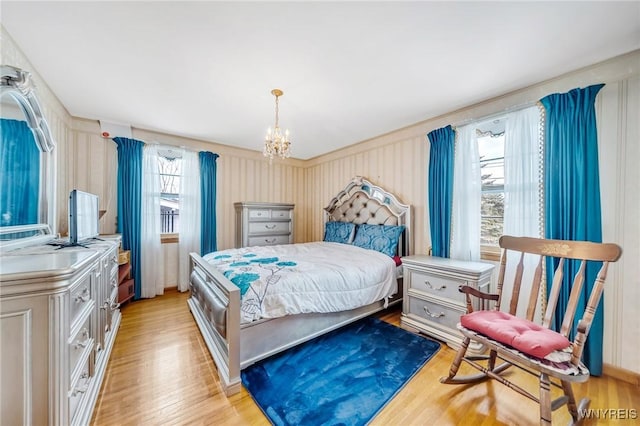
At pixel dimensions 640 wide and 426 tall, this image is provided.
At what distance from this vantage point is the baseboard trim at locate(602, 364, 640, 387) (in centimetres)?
167

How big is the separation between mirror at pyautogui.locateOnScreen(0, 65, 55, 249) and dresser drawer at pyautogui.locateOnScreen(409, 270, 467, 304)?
9.98 feet

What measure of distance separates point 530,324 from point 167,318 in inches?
134

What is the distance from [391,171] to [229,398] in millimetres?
3099

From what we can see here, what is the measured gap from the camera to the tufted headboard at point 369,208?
3105mm

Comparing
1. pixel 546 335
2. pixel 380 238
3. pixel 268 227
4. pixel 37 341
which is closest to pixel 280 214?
pixel 268 227

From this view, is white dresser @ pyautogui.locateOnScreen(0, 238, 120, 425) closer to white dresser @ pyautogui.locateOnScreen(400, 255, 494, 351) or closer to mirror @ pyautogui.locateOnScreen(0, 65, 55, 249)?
mirror @ pyautogui.locateOnScreen(0, 65, 55, 249)

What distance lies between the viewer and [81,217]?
1822mm

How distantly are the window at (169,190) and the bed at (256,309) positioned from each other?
1454 mm

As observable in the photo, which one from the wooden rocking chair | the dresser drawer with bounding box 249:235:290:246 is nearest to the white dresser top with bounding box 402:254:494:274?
the wooden rocking chair

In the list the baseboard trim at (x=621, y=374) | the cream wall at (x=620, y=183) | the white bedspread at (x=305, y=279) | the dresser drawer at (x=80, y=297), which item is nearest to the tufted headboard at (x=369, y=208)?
the white bedspread at (x=305, y=279)

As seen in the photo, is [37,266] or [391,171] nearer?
[37,266]

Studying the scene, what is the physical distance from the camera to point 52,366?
915mm

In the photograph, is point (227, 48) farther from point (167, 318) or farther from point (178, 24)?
point (167, 318)

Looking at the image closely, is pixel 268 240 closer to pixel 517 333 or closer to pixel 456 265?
pixel 456 265
